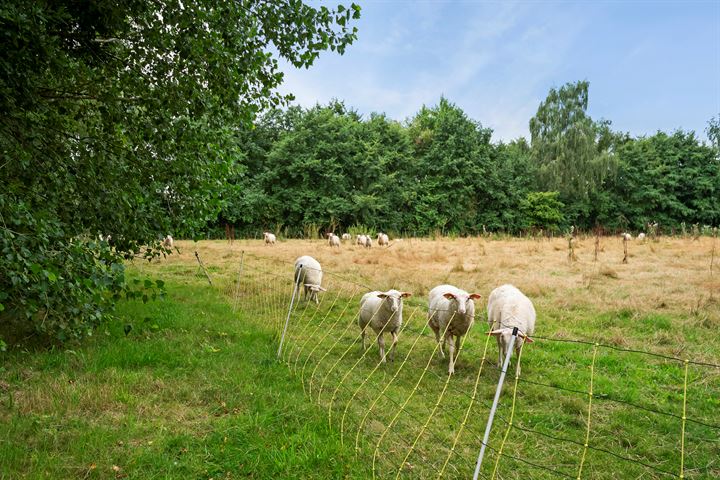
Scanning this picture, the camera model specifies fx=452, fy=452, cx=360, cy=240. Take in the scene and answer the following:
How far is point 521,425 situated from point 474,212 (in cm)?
3744

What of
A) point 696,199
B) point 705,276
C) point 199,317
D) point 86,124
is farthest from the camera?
point 696,199

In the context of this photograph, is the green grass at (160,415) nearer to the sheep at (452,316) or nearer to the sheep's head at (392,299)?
the sheep's head at (392,299)

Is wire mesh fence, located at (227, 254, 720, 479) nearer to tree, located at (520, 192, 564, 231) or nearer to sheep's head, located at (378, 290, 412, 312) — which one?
sheep's head, located at (378, 290, 412, 312)

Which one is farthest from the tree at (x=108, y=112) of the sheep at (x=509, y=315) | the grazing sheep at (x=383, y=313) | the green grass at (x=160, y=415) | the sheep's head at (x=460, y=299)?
the sheep at (x=509, y=315)

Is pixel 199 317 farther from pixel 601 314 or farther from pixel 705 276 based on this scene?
pixel 705 276

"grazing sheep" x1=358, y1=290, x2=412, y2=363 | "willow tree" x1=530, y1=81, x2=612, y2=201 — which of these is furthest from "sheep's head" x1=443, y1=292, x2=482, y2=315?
"willow tree" x1=530, y1=81, x2=612, y2=201

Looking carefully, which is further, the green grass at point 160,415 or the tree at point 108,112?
the tree at point 108,112

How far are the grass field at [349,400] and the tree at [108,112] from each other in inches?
40.9

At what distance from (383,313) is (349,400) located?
78.0 inches

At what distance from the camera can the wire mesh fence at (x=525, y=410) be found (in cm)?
388

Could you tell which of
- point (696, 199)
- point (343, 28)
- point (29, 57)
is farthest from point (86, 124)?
point (696, 199)

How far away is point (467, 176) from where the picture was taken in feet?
131

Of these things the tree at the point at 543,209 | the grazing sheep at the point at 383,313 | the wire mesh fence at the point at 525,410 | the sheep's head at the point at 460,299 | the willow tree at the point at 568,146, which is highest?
the willow tree at the point at 568,146

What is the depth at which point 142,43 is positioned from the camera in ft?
19.4
